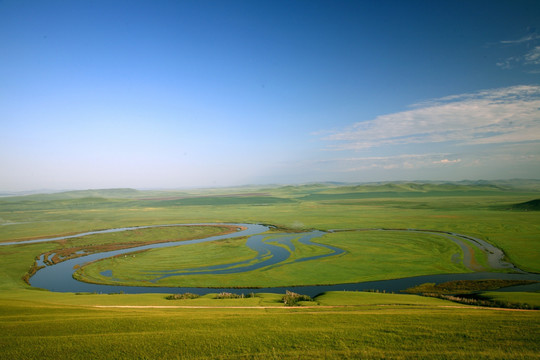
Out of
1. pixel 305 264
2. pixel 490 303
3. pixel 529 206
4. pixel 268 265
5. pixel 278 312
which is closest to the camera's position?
pixel 278 312

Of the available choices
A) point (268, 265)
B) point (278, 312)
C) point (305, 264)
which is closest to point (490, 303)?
point (278, 312)

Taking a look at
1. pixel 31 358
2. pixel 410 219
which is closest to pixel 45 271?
pixel 31 358

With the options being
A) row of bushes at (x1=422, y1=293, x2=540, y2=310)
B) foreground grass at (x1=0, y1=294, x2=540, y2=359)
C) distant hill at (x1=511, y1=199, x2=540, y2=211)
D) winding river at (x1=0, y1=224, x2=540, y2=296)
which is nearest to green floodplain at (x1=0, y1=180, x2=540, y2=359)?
foreground grass at (x1=0, y1=294, x2=540, y2=359)

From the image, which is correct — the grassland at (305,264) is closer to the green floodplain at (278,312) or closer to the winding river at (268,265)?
the green floodplain at (278,312)

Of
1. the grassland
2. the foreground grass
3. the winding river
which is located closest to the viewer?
the foreground grass

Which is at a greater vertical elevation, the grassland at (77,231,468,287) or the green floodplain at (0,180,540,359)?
the green floodplain at (0,180,540,359)

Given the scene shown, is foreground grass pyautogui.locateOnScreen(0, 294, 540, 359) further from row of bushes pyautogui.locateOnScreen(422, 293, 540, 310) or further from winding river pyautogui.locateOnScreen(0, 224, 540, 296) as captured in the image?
winding river pyautogui.locateOnScreen(0, 224, 540, 296)

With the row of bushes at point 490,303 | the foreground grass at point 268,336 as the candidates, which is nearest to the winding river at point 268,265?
the row of bushes at point 490,303

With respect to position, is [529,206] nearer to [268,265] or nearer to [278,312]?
[268,265]

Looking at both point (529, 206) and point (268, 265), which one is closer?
point (268, 265)
